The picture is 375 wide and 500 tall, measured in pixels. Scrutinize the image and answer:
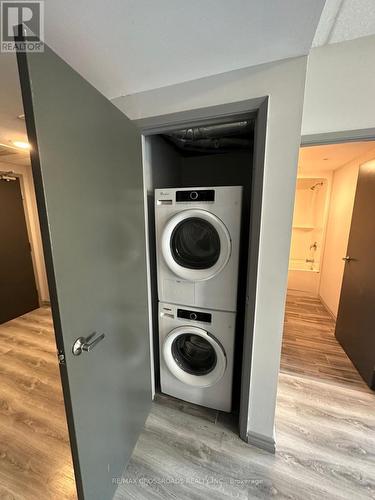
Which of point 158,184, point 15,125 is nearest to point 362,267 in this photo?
point 158,184

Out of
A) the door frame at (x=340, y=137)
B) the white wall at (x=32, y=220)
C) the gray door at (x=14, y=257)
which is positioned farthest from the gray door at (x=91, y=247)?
the white wall at (x=32, y=220)

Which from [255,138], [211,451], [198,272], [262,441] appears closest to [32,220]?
[198,272]

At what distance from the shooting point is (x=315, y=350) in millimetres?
2268

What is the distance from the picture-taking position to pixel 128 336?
1214 mm

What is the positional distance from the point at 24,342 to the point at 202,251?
253 cm

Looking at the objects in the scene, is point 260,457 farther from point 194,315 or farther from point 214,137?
point 214,137

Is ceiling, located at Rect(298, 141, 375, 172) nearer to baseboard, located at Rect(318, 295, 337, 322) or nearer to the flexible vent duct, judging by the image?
the flexible vent duct

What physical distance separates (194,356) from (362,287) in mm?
1766

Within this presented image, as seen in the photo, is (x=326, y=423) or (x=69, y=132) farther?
(x=326, y=423)

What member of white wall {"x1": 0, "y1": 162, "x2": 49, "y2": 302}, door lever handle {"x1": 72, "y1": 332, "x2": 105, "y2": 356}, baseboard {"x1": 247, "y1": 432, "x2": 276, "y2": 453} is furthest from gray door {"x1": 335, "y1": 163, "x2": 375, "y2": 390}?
white wall {"x1": 0, "y1": 162, "x2": 49, "y2": 302}

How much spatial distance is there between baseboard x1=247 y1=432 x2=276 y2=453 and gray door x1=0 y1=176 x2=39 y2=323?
337 centimetres

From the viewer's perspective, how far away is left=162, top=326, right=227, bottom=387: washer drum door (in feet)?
4.72

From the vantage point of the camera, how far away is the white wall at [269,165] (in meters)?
0.98

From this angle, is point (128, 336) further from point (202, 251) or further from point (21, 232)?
point (21, 232)
